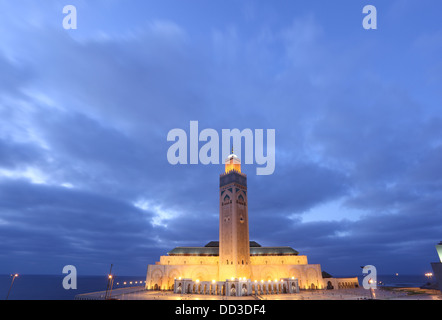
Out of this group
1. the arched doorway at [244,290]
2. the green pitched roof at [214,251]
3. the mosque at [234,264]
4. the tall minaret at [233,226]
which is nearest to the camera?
the arched doorway at [244,290]

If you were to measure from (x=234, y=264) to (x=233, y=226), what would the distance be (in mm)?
10787

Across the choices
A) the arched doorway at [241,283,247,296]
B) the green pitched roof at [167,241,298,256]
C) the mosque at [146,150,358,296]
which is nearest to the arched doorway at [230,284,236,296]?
the arched doorway at [241,283,247,296]

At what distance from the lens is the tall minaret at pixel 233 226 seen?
252 ft

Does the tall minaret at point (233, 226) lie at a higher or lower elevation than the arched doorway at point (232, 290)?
higher

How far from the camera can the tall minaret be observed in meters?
76.9

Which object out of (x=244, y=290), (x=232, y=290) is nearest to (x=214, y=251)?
(x=232, y=290)

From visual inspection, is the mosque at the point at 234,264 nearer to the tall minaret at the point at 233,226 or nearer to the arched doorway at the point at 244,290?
the tall minaret at the point at 233,226

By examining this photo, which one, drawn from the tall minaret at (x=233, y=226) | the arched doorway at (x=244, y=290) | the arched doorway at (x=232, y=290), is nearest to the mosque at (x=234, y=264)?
the tall minaret at (x=233, y=226)

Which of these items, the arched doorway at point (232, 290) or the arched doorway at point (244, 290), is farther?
the arched doorway at point (232, 290)

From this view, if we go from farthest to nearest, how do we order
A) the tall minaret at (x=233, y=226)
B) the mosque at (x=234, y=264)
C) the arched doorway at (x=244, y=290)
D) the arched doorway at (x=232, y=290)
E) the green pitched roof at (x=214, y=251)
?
the green pitched roof at (x=214, y=251) < the tall minaret at (x=233, y=226) < the mosque at (x=234, y=264) < the arched doorway at (x=232, y=290) < the arched doorway at (x=244, y=290)

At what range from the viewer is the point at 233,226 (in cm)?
7988

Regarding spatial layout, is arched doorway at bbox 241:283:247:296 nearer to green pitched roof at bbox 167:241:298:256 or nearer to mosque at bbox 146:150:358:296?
mosque at bbox 146:150:358:296

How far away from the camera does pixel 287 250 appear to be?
94750 millimetres
